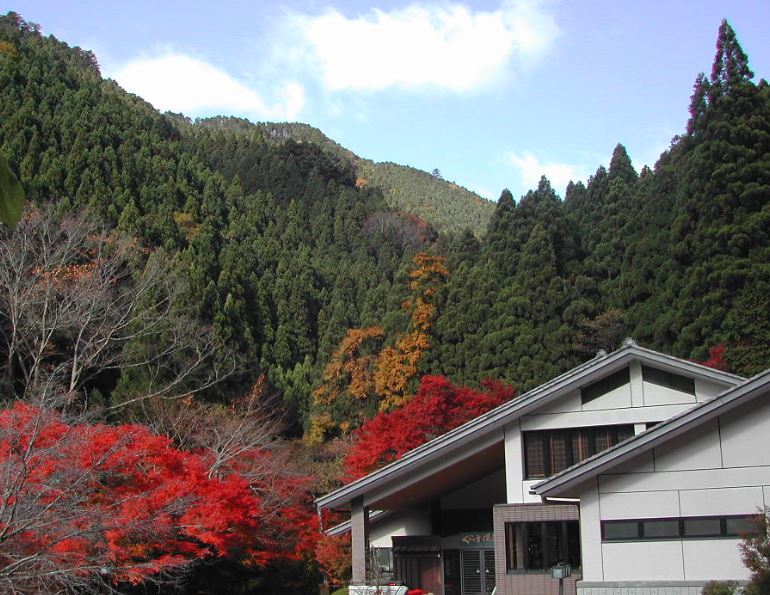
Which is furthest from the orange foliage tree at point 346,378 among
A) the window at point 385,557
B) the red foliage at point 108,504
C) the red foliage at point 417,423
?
the window at point 385,557

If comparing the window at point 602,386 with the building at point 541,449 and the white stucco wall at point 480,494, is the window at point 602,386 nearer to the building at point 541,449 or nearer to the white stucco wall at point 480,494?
the building at point 541,449

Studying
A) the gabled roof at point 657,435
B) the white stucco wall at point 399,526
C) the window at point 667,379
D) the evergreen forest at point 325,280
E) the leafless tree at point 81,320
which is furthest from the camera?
the evergreen forest at point 325,280

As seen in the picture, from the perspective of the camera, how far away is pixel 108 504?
19.2 metres

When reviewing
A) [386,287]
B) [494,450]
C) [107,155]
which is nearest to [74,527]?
[494,450]

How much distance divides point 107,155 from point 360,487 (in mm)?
44365

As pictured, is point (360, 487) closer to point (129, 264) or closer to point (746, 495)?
point (746, 495)

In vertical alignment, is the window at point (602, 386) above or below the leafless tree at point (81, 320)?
below

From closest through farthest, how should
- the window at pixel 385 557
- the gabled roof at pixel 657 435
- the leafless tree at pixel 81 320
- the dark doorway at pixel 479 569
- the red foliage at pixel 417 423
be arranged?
the gabled roof at pixel 657 435 < the dark doorway at pixel 479 569 < the window at pixel 385 557 < the red foliage at pixel 417 423 < the leafless tree at pixel 81 320

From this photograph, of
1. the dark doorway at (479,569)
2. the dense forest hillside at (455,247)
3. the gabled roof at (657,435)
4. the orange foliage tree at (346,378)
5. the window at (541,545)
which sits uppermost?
the dense forest hillside at (455,247)

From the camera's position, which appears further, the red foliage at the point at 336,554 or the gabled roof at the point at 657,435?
the red foliage at the point at 336,554

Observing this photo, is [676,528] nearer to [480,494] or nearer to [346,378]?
[480,494]

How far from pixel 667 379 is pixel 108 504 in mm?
11280

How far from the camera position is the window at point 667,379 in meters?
17.9

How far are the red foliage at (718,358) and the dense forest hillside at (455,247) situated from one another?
12.5 inches
